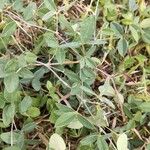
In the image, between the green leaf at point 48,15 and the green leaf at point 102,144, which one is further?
the green leaf at point 48,15

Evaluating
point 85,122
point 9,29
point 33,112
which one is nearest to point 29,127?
point 33,112

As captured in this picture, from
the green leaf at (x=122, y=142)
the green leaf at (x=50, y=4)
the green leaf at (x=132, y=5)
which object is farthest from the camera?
the green leaf at (x=132, y=5)

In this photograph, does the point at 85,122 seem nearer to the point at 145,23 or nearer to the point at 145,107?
the point at 145,107

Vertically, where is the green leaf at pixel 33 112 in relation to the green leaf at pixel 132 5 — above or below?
below

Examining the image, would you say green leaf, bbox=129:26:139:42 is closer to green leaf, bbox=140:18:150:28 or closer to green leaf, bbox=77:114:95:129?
green leaf, bbox=140:18:150:28

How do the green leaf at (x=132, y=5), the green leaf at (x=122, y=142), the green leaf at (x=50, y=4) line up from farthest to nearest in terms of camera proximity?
the green leaf at (x=132, y=5)
the green leaf at (x=50, y=4)
the green leaf at (x=122, y=142)

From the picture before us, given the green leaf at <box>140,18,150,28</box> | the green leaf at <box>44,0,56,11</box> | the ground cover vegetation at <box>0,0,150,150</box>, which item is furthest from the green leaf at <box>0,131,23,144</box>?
the green leaf at <box>140,18,150,28</box>

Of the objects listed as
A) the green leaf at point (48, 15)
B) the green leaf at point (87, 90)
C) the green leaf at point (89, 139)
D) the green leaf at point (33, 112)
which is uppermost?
the green leaf at point (48, 15)

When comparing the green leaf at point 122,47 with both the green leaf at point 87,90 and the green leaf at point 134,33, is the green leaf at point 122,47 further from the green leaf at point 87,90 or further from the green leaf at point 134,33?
the green leaf at point 87,90

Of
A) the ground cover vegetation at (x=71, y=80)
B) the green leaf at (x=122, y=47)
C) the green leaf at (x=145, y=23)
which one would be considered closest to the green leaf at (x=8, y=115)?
the ground cover vegetation at (x=71, y=80)
